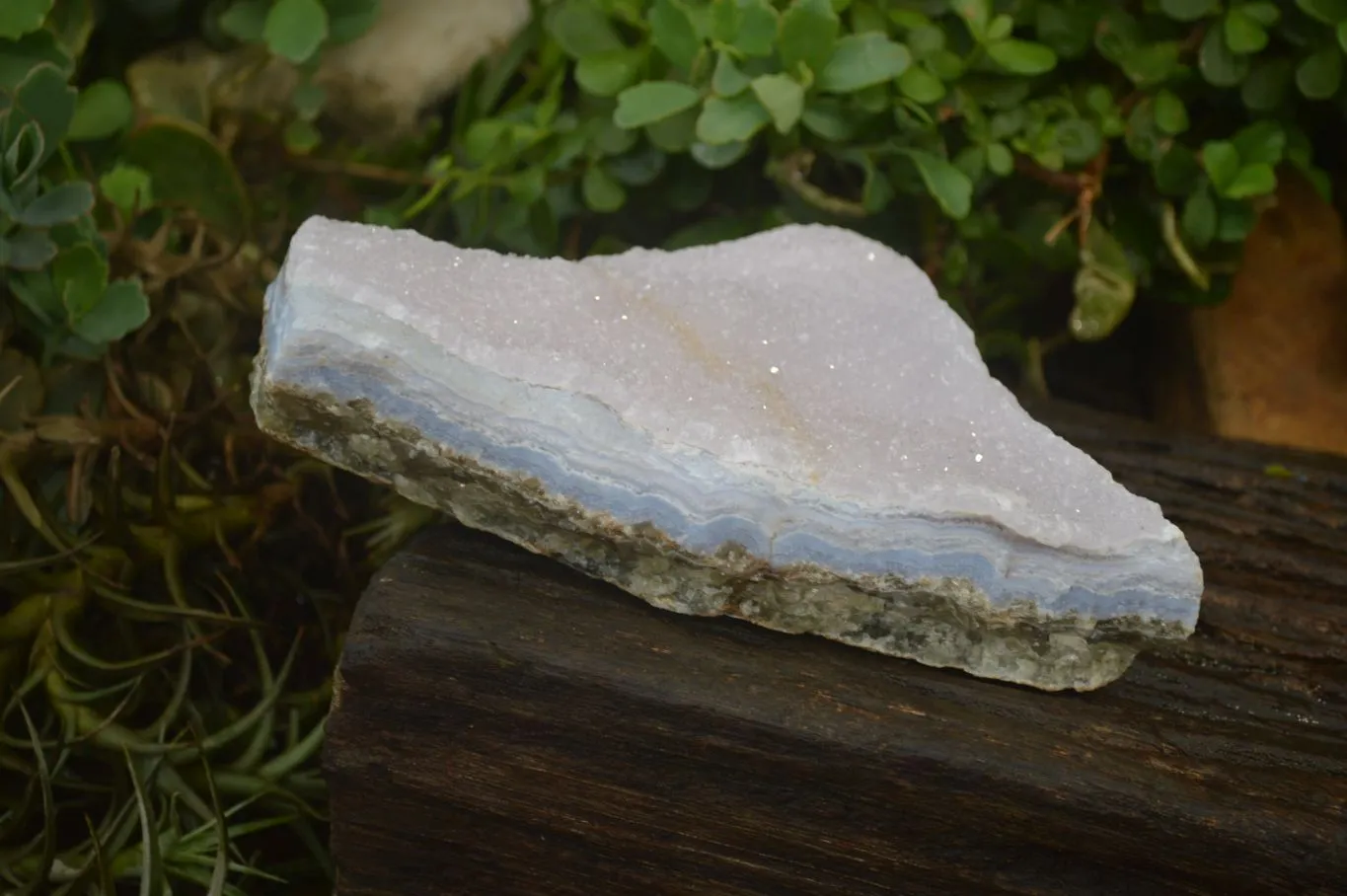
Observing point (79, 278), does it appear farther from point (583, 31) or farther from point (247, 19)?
point (583, 31)

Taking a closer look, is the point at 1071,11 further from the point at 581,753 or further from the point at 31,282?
the point at 31,282

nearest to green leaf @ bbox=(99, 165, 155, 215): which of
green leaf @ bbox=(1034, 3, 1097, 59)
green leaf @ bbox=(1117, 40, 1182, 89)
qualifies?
green leaf @ bbox=(1034, 3, 1097, 59)

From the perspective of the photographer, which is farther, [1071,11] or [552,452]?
[1071,11]

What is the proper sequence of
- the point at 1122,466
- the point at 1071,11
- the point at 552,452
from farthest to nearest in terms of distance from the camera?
the point at 1071,11
the point at 1122,466
the point at 552,452

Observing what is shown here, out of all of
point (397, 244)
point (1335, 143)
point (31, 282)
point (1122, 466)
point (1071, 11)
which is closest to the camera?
point (397, 244)

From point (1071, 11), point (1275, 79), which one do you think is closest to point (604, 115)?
point (1071, 11)

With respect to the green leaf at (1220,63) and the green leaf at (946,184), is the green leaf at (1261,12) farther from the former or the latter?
the green leaf at (946,184)

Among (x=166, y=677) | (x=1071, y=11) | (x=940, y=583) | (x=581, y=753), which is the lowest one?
(x=166, y=677)
